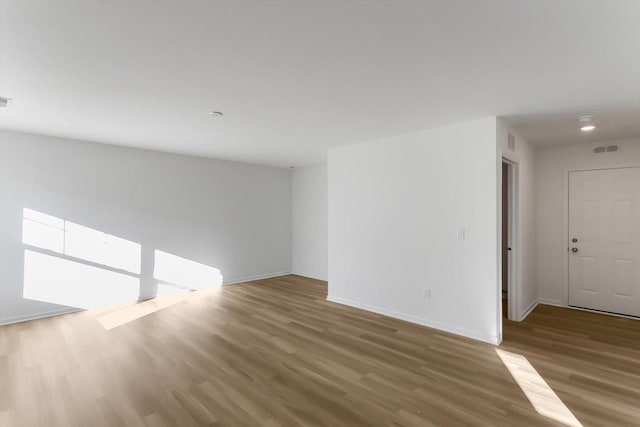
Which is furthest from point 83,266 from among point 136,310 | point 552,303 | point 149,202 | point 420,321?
point 552,303

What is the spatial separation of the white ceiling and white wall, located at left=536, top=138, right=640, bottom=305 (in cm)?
Result: 95

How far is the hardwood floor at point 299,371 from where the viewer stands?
86.7 inches

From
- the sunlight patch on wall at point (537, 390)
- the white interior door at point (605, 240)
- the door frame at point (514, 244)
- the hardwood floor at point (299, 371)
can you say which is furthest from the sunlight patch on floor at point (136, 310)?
the white interior door at point (605, 240)

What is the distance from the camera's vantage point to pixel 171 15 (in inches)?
66.3

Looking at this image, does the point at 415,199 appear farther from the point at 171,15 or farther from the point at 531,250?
the point at 171,15

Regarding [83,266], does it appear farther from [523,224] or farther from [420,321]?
[523,224]

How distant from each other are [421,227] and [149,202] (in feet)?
14.3

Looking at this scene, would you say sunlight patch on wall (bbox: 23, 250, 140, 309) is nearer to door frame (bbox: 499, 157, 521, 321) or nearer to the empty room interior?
the empty room interior

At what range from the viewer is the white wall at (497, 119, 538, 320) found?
4.04 meters

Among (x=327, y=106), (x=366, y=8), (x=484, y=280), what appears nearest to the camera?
(x=366, y=8)

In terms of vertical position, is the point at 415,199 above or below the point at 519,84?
below

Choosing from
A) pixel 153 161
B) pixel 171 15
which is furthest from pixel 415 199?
pixel 153 161

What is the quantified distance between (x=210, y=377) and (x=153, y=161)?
3.97 m

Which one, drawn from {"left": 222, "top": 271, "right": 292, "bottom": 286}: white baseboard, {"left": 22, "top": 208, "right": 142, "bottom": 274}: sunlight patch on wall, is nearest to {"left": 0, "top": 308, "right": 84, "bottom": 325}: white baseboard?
{"left": 22, "top": 208, "right": 142, "bottom": 274}: sunlight patch on wall
